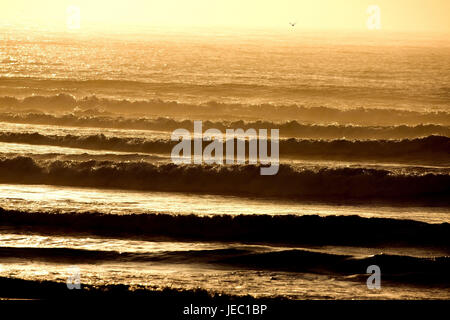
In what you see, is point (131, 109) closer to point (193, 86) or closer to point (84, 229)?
point (193, 86)

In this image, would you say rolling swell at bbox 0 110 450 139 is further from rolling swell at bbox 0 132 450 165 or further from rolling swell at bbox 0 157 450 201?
rolling swell at bbox 0 157 450 201

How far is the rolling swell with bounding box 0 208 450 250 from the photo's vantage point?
13.1 meters

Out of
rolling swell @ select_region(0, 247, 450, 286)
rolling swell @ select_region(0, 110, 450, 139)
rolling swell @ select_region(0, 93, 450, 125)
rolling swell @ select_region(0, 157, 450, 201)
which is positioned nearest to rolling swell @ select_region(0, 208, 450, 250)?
rolling swell @ select_region(0, 247, 450, 286)

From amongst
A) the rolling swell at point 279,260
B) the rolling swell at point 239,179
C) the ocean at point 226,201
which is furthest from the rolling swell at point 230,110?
the rolling swell at point 279,260

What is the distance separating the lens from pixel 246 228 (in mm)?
13617

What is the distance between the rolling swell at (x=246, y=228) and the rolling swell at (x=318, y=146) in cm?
869

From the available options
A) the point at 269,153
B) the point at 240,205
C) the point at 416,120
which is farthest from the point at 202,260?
the point at 416,120

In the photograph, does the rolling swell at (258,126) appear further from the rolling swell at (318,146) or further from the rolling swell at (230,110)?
the rolling swell at (318,146)

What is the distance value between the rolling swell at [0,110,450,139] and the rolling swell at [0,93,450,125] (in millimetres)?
3321

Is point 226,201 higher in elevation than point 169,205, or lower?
lower

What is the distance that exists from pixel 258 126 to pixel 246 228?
53.7 ft

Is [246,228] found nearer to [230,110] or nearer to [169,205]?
[169,205]

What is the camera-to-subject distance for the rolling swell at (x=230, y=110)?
3350 cm

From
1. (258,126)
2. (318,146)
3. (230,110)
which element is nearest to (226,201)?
(318,146)
